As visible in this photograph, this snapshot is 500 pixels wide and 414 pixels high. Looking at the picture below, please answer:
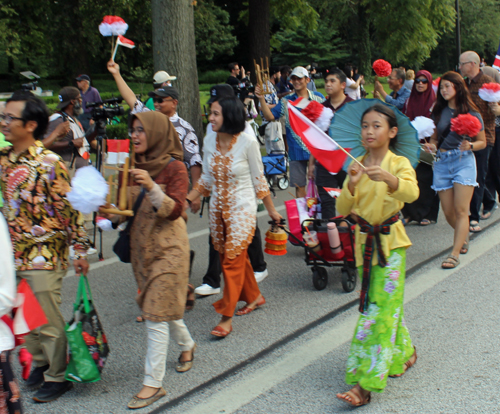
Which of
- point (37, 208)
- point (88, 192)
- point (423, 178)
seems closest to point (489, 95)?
point (423, 178)

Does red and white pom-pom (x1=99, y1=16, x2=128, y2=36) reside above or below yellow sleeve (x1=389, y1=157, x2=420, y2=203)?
above

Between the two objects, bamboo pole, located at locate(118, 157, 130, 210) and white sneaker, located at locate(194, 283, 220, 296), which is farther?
white sneaker, located at locate(194, 283, 220, 296)

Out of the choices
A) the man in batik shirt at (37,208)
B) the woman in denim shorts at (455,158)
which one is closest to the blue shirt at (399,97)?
the woman in denim shorts at (455,158)

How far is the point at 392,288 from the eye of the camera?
3596 mm

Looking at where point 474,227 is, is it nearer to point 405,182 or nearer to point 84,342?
point 405,182

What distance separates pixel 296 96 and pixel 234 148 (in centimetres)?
306

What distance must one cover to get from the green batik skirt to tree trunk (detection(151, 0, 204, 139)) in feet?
24.7

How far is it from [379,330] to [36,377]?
2315mm

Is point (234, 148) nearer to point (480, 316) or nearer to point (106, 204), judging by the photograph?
point (106, 204)

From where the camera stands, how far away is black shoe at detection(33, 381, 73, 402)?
3.81m

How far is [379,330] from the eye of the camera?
3.54 metres

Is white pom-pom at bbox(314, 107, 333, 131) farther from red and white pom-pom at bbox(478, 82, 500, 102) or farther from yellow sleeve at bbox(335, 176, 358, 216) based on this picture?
red and white pom-pom at bbox(478, 82, 500, 102)

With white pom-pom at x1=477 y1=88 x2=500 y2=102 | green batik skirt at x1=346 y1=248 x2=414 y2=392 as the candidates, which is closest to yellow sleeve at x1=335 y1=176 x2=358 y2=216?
green batik skirt at x1=346 y1=248 x2=414 y2=392

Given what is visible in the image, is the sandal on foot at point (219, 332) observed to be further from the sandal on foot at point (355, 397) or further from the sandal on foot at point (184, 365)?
the sandal on foot at point (355, 397)
